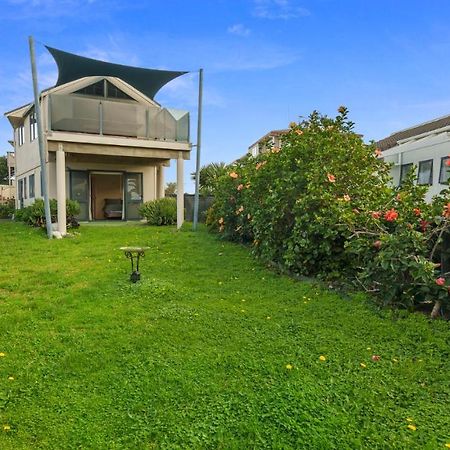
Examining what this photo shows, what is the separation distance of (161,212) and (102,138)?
3.33 m

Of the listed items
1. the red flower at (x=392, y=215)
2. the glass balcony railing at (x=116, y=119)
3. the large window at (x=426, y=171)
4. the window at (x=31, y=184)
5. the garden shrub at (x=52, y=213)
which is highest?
the glass balcony railing at (x=116, y=119)

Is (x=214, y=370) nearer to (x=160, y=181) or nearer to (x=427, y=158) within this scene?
(x=427, y=158)

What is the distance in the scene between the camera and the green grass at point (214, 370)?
2.61 meters

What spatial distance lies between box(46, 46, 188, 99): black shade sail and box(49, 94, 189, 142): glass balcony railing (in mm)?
1392

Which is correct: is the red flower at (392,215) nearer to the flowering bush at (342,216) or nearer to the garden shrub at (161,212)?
the flowering bush at (342,216)

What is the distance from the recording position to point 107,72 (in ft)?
44.7

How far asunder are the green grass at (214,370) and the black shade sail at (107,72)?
929 cm

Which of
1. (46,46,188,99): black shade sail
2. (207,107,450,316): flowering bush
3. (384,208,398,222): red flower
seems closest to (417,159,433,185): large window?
(207,107,450,316): flowering bush

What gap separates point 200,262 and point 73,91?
949 cm

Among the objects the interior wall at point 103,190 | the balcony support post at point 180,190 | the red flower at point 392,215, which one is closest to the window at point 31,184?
the interior wall at point 103,190

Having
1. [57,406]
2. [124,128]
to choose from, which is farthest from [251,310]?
[124,128]

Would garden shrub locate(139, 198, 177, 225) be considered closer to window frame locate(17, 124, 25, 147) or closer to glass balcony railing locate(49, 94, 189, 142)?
glass balcony railing locate(49, 94, 189, 142)

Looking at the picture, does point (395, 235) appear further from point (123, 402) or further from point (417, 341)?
point (123, 402)

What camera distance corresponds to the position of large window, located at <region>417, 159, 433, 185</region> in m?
12.6
